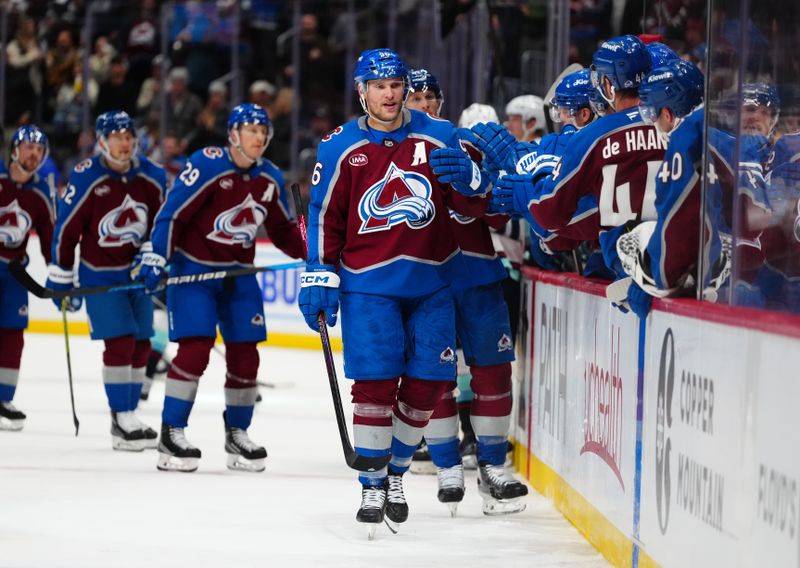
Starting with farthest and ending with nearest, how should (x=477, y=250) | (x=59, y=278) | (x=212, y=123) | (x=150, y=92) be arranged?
1. (x=150, y=92)
2. (x=212, y=123)
3. (x=59, y=278)
4. (x=477, y=250)

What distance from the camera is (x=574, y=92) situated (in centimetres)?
473

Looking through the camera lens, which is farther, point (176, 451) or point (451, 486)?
point (176, 451)

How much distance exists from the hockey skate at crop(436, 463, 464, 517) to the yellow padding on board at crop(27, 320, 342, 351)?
18.0ft

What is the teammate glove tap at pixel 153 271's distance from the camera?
540 cm

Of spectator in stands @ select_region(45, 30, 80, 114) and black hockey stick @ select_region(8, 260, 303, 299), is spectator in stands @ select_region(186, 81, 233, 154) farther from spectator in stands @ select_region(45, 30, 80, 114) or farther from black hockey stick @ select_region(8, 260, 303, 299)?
black hockey stick @ select_region(8, 260, 303, 299)

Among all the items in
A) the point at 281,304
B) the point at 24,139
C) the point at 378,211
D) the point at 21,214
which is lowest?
the point at 281,304

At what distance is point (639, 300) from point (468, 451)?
2.20m

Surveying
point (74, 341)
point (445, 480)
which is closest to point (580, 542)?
point (445, 480)

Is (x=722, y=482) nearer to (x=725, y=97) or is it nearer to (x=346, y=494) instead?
(x=725, y=97)

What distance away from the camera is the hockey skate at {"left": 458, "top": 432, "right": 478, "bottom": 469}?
5578 millimetres

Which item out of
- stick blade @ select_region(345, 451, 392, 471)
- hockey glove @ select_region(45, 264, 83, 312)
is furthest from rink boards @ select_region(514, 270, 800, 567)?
hockey glove @ select_region(45, 264, 83, 312)

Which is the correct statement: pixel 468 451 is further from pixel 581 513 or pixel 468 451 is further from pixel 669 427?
pixel 669 427

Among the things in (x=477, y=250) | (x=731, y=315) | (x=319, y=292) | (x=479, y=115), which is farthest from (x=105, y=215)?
(x=731, y=315)

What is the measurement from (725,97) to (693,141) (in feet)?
1.00
